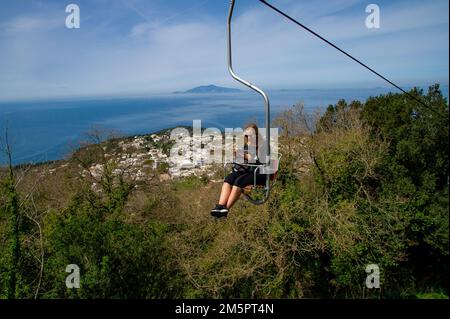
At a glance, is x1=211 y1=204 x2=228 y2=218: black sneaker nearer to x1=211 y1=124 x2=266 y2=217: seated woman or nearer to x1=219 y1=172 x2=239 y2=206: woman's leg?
x1=211 y1=124 x2=266 y2=217: seated woman

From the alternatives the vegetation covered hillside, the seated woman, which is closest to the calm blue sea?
the vegetation covered hillside

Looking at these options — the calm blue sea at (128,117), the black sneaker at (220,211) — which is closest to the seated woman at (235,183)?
the black sneaker at (220,211)

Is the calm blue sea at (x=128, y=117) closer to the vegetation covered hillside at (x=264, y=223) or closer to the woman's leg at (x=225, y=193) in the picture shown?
the vegetation covered hillside at (x=264, y=223)

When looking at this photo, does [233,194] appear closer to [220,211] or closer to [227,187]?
[227,187]

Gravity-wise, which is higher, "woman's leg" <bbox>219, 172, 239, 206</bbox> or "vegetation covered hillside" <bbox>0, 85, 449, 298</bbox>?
"woman's leg" <bbox>219, 172, 239, 206</bbox>

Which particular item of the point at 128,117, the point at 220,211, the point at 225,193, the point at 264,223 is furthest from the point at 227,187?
the point at 128,117

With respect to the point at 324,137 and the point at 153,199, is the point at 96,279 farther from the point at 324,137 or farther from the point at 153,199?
the point at 324,137
